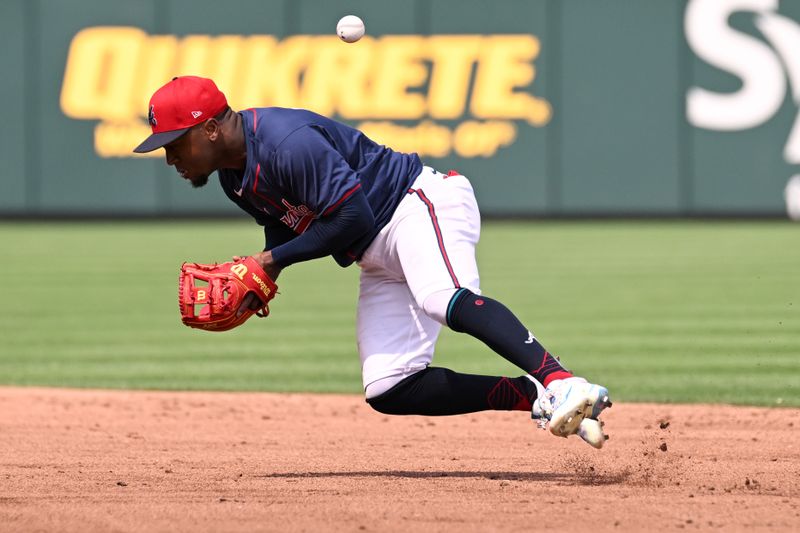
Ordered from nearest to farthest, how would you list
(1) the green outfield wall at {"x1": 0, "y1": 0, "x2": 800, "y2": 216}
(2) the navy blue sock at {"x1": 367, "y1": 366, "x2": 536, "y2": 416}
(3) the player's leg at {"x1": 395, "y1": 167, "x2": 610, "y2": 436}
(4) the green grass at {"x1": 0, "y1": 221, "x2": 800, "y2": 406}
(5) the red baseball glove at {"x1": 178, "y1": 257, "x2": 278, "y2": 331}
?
(3) the player's leg at {"x1": 395, "y1": 167, "x2": 610, "y2": 436}, (5) the red baseball glove at {"x1": 178, "y1": 257, "x2": 278, "y2": 331}, (2) the navy blue sock at {"x1": 367, "y1": 366, "x2": 536, "y2": 416}, (4) the green grass at {"x1": 0, "y1": 221, "x2": 800, "y2": 406}, (1) the green outfield wall at {"x1": 0, "y1": 0, "x2": 800, "y2": 216}

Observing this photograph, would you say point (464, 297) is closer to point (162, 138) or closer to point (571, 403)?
point (571, 403)

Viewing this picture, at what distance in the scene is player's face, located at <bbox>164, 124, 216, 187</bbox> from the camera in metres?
4.50

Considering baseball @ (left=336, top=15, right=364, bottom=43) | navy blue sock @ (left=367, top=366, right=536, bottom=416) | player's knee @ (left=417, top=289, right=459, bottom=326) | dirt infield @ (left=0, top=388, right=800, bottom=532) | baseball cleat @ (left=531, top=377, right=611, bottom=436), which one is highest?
baseball @ (left=336, top=15, right=364, bottom=43)

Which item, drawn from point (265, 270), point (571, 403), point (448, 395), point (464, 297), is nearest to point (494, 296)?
point (448, 395)

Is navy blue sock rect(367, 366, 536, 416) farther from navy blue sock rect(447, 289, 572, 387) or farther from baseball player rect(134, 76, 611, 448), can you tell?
navy blue sock rect(447, 289, 572, 387)

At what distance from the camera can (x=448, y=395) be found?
4.99m

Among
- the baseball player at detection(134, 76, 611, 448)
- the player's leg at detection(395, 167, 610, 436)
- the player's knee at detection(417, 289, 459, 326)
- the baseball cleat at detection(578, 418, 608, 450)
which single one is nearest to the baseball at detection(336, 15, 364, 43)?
the baseball player at detection(134, 76, 611, 448)

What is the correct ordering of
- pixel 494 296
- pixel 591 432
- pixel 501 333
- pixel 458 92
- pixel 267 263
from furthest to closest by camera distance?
pixel 458 92, pixel 494 296, pixel 267 263, pixel 501 333, pixel 591 432

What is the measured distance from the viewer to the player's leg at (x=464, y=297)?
425 cm

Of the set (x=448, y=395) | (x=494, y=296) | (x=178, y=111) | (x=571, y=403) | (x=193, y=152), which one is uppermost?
(x=178, y=111)

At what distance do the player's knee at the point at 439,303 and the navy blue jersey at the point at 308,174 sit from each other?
336 millimetres

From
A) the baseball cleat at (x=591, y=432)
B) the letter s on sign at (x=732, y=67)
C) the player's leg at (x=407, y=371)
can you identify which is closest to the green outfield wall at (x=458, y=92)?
the letter s on sign at (x=732, y=67)

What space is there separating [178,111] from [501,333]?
1252 millimetres

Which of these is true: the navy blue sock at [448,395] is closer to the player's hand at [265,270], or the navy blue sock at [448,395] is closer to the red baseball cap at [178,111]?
the player's hand at [265,270]
